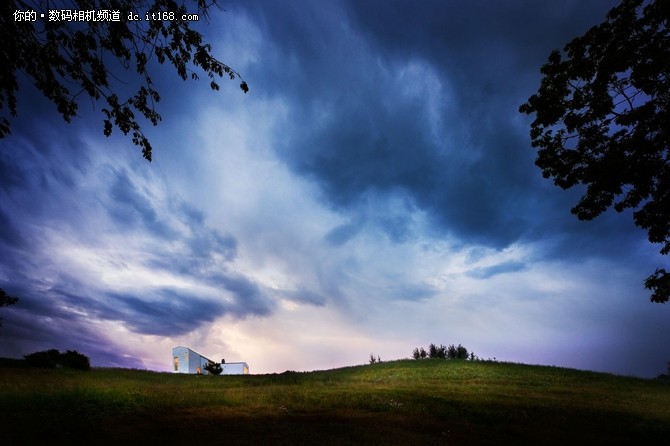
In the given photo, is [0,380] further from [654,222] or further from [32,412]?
[654,222]

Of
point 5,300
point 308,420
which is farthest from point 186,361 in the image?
point 5,300

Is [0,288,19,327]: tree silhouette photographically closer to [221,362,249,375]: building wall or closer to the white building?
the white building

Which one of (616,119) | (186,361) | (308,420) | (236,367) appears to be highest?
(616,119)

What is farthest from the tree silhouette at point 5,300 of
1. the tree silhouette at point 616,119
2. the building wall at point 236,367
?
the building wall at point 236,367

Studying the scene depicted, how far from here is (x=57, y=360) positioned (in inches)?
1350

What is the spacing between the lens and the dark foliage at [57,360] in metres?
32.8

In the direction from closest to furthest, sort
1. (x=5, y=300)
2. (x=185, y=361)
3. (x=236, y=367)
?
(x=5, y=300), (x=185, y=361), (x=236, y=367)

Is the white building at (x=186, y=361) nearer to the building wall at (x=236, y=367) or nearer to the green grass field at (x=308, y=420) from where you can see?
the building wall at (x=236, y=367)

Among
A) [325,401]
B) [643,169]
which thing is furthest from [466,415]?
[643,169]

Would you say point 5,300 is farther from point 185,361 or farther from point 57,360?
point 185,361

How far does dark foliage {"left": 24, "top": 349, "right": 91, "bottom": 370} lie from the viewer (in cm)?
3275

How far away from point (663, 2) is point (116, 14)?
1588 centimetres

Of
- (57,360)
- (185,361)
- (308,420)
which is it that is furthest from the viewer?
(185,361)

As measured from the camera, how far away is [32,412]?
1313 centimetres
